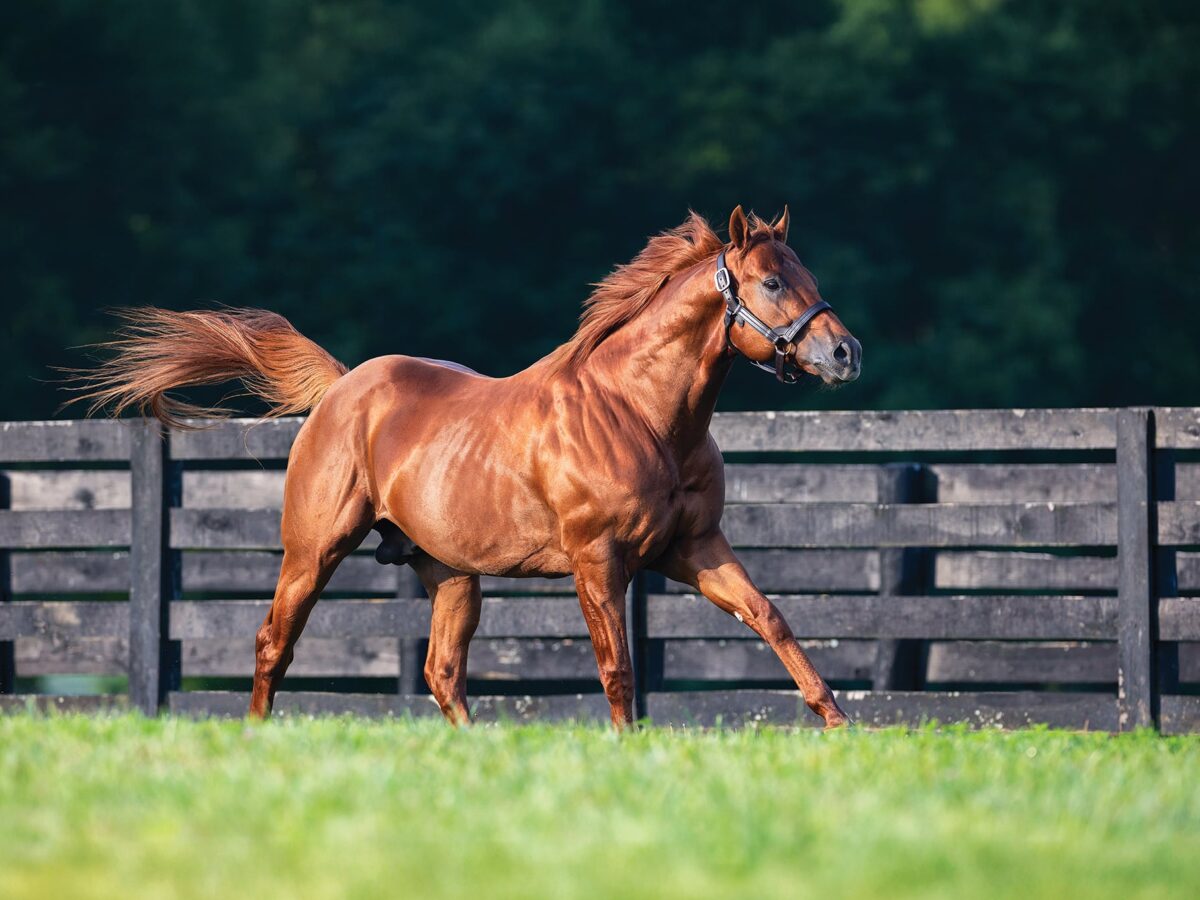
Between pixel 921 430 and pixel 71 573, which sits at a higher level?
pixel 921 430

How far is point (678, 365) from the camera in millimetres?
6492

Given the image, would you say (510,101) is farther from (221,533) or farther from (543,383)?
(543,383)

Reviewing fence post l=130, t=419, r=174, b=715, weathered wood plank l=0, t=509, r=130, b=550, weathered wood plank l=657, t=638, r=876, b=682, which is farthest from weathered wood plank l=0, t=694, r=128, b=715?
weathered wood plank l=657, t=638, r=876, b=682

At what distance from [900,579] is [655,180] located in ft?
44.3

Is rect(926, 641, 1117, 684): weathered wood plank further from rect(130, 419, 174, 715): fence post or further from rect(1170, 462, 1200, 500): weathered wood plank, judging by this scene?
rect(130, 419, 174, 715): fence post

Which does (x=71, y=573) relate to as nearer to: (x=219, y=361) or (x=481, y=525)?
(x=219, y=361)

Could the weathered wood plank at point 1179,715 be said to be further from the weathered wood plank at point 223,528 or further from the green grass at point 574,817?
the weathered wood plank at point 223,528

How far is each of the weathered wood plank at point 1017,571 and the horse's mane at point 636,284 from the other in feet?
9.78

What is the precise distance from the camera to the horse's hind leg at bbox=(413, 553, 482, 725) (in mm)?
7289

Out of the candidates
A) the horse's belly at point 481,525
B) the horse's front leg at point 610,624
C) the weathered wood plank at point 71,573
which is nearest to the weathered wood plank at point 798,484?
the horse's belly at point 481,525

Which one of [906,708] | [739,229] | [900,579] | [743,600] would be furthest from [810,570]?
[739,229]

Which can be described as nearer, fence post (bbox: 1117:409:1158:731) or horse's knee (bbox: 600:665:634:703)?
horse's knee (bbox: 600:665:634:703)

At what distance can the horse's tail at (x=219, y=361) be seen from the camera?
8047mm

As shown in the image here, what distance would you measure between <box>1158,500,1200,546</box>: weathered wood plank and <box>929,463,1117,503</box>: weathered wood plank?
41 centimetres
